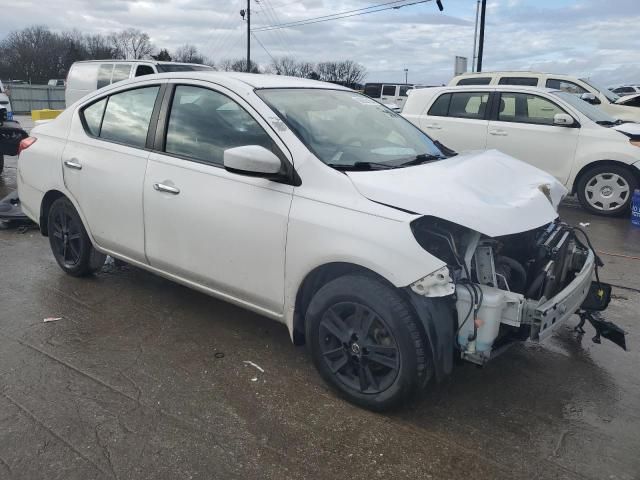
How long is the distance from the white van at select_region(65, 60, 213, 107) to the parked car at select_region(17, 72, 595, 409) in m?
9.66

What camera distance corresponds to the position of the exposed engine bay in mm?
2771

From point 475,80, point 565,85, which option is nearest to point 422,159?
point 565,85

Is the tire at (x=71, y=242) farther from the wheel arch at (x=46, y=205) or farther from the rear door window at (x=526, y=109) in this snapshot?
the rear door window at (x=526, y=109)

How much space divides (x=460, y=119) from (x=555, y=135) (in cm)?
150

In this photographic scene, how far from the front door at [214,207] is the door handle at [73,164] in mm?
874

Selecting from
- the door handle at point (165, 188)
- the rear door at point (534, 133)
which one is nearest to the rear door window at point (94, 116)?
the door handle at point (165, 188)

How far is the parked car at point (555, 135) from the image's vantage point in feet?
26.2

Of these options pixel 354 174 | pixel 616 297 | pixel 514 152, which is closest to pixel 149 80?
pixel 354 174

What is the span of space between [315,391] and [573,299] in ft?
5.08

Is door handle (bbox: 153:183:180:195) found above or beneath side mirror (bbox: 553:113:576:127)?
beneath

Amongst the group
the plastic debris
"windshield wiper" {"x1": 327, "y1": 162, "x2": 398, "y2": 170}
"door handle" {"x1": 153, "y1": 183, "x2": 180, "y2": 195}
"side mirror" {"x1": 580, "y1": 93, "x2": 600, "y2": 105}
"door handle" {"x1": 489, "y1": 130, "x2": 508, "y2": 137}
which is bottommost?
the plastic debris

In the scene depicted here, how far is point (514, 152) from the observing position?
28.4 ft

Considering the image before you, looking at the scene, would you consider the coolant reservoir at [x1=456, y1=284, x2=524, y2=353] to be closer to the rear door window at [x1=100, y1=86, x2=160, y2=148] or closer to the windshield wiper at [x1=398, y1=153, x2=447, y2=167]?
the windshield wiper at [x1=398, y1=153, x2=447, y2=167]

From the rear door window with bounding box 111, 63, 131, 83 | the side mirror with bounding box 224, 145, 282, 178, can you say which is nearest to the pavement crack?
the side mirror with bounding box 224, 145, 282, 178
